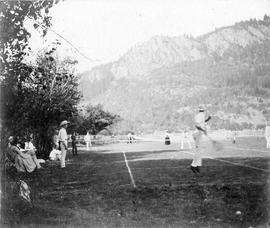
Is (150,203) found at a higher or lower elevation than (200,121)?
lower

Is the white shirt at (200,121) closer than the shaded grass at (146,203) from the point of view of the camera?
No

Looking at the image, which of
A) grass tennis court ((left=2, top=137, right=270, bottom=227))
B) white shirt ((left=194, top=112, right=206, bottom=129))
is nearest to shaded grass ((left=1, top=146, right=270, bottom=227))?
grass tennis court ((left=2, top=137, right=270, bottom=227))

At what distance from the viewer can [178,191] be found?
10516 mm

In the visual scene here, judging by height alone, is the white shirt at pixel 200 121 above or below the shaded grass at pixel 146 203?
above

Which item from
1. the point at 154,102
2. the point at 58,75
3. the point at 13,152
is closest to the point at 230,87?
the point at 154,102

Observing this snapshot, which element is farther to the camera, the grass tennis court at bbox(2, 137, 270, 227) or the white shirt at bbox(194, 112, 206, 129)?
the white shirt at bbox(194, 112, 206, 129)

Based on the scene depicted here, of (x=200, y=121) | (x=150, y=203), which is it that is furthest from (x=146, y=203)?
(x=200, y=121)

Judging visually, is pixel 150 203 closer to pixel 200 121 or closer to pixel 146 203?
pixel 146 203

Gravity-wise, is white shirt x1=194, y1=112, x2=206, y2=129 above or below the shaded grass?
above

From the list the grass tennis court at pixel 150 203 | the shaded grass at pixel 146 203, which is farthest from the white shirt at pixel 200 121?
the shaded grass at pixel 146 203

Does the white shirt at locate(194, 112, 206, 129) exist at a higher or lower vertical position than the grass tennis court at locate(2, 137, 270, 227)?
higher

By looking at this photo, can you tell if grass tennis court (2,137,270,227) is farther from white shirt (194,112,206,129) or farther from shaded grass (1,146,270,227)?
white shirt (194,112,206,129)

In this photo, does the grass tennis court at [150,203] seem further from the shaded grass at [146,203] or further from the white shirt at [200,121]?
the white shirt at [200,121]

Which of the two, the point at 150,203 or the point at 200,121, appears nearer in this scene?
the point at 150,203
